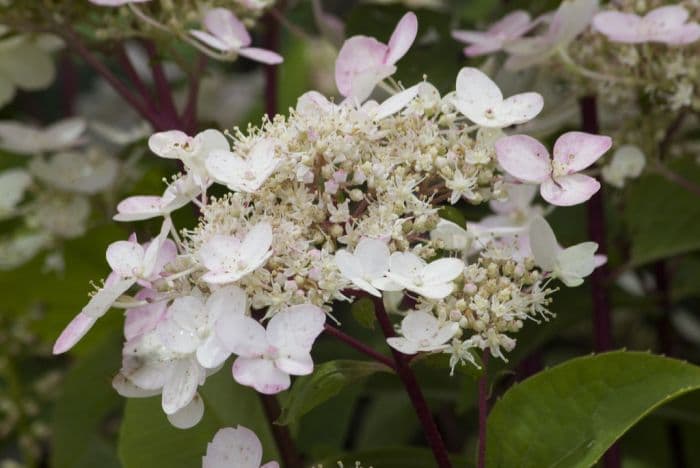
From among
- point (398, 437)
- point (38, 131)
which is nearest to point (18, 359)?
point (38, 131)

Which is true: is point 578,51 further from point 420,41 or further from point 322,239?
point 322,239

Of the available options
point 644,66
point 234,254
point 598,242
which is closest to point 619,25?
point 644,66

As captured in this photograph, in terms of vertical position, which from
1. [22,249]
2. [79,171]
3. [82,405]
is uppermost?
[79,171]

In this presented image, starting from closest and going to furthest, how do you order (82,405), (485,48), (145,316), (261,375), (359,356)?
(261,375)
(145,316)
(485,48)
(359,356)
(82,405)

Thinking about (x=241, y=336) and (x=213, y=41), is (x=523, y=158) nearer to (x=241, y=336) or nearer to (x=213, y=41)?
(x=241, y=336)

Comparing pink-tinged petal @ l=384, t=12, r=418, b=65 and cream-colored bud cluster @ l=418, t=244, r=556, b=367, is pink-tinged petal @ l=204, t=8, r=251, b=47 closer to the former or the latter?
pink-tinged petal @ l=384, t=12, r=418, b=65

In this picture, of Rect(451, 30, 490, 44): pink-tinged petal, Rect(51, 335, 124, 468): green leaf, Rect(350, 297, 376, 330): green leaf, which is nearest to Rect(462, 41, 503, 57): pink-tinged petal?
Rect(451, 30, 490, 44): pink-tinged petal
